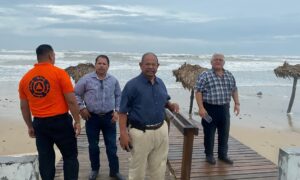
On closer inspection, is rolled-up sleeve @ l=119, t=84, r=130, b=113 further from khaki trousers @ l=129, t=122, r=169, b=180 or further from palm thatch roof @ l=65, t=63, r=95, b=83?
palm thatch roof @ l=65, t=63, r=95, b=83

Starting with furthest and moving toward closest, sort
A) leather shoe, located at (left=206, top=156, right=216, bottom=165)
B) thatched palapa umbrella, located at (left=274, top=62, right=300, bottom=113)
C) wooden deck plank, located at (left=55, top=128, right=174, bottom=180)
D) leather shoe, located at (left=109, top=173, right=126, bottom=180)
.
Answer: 1. thatched palapa umbrella, located at (left=274, top=62, right=300, bottom=113)
2. leather shoe, located at (left=206, top=156, right=216, bottom=165)
3. wooden deck plank, located at (left=55, top=128, right=174, bottom=180)
4. leather shoe, located at (left=109, top=173, right=126, bottom=180)

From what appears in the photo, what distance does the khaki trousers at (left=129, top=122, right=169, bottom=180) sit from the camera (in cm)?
382

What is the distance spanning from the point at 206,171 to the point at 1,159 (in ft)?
11.8

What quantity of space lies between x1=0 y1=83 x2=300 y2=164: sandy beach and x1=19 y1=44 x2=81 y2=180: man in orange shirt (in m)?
5.68

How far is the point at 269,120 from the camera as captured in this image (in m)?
14.3

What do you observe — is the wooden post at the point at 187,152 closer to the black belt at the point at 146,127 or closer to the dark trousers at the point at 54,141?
the black belt at the point at 146,127

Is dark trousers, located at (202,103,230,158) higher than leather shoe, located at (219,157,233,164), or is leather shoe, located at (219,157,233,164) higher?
dark trousers, located at (202,103,230,158)

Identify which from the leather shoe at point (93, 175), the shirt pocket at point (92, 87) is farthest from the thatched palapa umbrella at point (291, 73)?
the shirt pocket at point (92, 87)

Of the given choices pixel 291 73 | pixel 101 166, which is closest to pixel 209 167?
pixel 101 166

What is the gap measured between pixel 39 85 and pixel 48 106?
24cm

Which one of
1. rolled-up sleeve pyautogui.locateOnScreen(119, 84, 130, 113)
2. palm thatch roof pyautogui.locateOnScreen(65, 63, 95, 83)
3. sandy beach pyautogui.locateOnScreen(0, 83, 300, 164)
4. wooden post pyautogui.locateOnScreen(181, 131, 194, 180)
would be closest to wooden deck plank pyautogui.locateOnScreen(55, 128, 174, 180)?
wooden post pyautogui.locateOnScreen(181, 131, 194, 180)

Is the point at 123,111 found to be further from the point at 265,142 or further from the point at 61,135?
the point at 265,142

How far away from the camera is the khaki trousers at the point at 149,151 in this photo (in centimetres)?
382

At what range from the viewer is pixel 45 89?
372 centimetres
